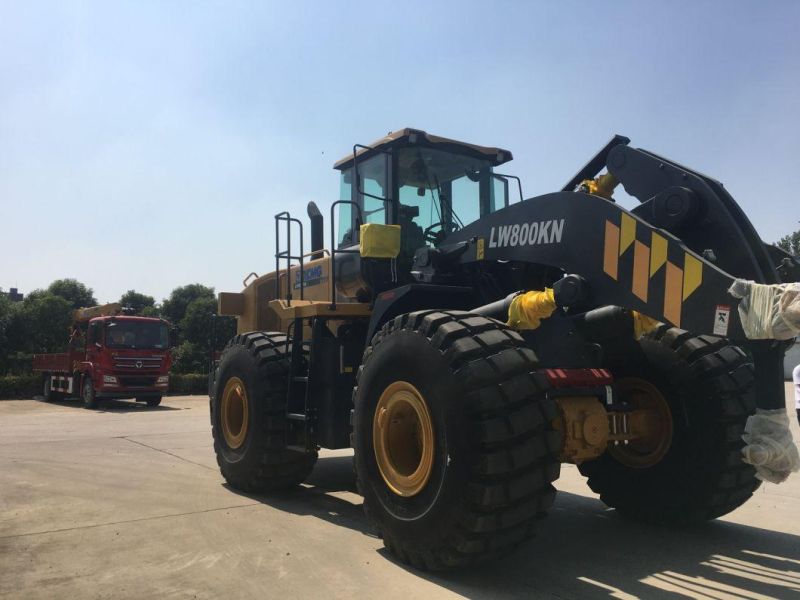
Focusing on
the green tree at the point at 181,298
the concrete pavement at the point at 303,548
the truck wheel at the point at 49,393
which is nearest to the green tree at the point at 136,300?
the green tree at the point at 181,298

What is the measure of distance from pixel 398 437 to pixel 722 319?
85.0 inches

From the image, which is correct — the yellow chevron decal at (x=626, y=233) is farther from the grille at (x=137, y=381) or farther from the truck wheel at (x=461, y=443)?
the grille at (x=137, y=381)

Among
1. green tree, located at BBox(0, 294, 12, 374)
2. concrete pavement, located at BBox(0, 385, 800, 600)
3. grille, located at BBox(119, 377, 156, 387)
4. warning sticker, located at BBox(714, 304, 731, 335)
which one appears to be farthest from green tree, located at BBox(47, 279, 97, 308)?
warning sticker, located at BBox(714, 304, 731, 335)

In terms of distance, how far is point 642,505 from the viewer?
5.67 metres

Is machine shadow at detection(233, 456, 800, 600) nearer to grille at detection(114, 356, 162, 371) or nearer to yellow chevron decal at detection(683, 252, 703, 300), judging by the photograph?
yellow chevron decal at detection(683, 252, 703, 300)

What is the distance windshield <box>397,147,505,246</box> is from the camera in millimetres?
6582

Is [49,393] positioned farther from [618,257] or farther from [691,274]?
[691,274]

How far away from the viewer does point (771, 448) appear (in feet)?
12.0

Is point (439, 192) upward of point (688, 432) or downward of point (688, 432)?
upward

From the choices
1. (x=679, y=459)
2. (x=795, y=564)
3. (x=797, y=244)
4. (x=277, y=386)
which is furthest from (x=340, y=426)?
(x=797, y=244)

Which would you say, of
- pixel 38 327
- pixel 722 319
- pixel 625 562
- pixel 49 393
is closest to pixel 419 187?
pixel 722 319

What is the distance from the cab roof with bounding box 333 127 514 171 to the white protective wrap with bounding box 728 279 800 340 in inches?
144

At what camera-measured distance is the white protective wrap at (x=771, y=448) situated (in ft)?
12.0

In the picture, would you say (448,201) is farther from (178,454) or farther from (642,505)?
(178,454)
